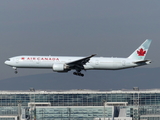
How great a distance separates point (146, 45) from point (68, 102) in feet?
187

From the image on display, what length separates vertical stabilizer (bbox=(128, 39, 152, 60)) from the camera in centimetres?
11966

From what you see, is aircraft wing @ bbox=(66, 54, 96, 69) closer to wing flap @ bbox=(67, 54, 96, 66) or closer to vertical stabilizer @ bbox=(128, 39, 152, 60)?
wing flap @ bbox=(67, 54, 96, 66)

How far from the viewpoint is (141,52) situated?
12094 centimetres

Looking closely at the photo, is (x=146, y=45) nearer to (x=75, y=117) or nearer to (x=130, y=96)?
(x=75, y=117)

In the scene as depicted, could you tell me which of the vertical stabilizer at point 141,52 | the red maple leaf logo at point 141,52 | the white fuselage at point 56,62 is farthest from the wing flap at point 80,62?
the red maple leaf logo at point 141,52

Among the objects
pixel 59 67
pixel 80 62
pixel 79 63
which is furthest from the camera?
pixel 79 63

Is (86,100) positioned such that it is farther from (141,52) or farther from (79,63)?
(79,63)

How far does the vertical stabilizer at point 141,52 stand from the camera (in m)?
120

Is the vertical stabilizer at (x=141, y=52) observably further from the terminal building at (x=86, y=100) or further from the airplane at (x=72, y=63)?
the terminal building at (x=86, y=100)

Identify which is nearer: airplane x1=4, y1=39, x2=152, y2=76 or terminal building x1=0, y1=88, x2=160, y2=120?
airplane x1=4, y1=39, x2=152, y2=76

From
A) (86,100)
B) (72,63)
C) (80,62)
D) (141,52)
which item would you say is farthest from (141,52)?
(86,100)

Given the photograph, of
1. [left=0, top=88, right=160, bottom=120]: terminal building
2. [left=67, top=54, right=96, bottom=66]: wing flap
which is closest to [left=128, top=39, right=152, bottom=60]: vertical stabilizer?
[left=67, top=54, right=96, bottom=66]: wing flap

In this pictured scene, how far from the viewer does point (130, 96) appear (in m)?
176

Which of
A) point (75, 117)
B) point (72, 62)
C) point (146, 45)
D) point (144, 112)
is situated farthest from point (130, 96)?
point (72, 62)
